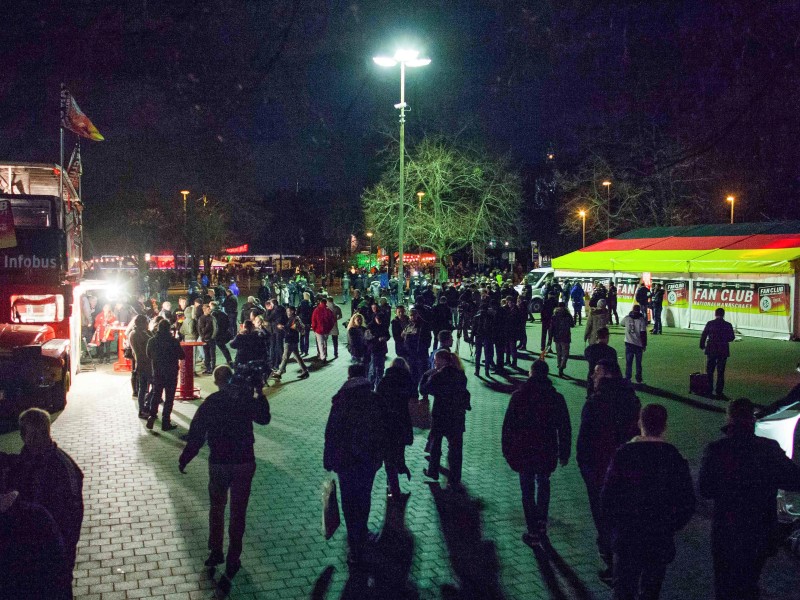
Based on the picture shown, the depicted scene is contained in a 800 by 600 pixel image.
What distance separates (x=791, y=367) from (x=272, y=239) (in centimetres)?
8686

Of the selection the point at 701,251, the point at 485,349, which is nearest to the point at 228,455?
the point at 485,349

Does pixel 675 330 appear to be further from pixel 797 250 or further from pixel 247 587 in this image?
pixel 247 587

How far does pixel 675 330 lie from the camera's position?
25094 mm

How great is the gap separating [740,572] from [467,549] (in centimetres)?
235

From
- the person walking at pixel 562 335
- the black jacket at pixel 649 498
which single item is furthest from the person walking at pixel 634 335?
the black jacket at pixel 649 498

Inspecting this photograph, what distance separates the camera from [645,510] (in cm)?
438

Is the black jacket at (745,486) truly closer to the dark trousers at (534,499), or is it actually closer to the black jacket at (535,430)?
the black jacket at (535,430)

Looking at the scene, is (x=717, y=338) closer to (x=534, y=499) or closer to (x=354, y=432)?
(x=534, y=499)

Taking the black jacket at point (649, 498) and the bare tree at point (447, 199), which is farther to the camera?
the bare tree at point (447, 199)

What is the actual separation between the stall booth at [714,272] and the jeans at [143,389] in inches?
739

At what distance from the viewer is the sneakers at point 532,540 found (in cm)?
621

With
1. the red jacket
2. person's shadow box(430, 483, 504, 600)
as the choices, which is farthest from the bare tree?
person's shadow box(430, 483, 504, 600)

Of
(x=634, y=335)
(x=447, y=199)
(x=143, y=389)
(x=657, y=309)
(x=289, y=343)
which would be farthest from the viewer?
(x=447, y=199)

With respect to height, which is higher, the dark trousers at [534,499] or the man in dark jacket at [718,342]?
the man in dark jacket at [718,342]
